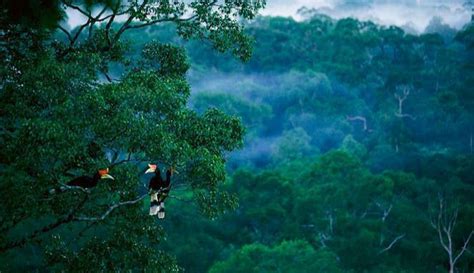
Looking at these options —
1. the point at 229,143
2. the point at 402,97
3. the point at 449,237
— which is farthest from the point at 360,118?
the point at 229,143

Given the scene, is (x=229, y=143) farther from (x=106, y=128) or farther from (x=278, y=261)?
(x=278, y=261)

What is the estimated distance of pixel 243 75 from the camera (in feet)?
176

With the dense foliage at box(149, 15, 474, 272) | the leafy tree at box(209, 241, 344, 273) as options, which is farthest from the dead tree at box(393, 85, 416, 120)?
the leafy tree at box(209, 241, 344, 273)

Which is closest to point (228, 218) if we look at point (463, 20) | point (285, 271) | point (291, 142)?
point (285, 271)

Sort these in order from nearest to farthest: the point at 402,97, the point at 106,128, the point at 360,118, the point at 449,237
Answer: the point at 106,128 → the point at 449,237 → the point at 360,118 → the point at 402,97

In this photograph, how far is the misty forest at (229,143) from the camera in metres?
7.22

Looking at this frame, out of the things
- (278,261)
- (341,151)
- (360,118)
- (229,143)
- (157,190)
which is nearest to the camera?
(157,190)

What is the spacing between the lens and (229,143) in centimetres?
829

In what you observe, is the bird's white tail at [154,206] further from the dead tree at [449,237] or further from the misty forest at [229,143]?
the dead tree at [449,237]

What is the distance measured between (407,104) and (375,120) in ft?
9.16

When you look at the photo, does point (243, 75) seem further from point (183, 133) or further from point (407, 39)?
point (183, 133)

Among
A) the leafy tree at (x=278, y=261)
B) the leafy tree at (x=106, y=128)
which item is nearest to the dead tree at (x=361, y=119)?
the leafy tree at (x=278, y=261)

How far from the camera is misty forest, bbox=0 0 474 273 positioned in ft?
23.7

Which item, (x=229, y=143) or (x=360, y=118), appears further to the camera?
(x=360, y=118)
